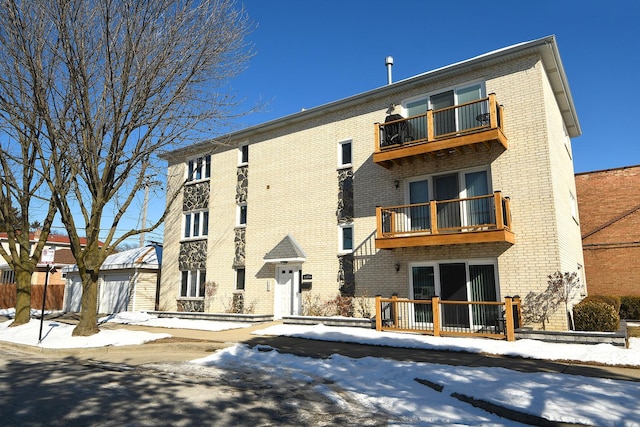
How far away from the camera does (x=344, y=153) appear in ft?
57.6

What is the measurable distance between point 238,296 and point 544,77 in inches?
568

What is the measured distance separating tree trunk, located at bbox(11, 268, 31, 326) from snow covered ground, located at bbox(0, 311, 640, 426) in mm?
5252

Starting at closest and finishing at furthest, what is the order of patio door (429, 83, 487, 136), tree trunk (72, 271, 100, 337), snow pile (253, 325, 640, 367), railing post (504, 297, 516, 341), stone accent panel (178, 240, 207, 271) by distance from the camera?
snow pile (253, 325, 640, 367) < railing post (504, 297, 516, 341) < tree trunk (72, 271, 100, 337) < patio door (429, 83, 487, 136) < stone accent panel (178, 240, 207, 271)

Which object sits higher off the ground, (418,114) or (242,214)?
(418,114)

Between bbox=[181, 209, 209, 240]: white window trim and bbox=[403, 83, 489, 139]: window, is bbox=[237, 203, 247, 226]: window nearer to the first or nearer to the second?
bbox=[181, 209, 209, 240]: white window trim

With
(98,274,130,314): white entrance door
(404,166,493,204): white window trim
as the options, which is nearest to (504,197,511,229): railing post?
(404,166,493,204): white window trim

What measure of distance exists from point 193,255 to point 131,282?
403 cm

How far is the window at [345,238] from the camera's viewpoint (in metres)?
16.5

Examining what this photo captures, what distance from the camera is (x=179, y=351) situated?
36.5 feet

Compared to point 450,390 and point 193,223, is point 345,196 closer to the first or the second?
point 193,223

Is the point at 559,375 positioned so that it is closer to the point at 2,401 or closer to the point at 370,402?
the point at 370,402

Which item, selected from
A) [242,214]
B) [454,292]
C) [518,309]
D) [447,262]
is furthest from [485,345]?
[242,214]

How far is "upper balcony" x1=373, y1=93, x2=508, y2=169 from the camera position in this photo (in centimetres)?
1302

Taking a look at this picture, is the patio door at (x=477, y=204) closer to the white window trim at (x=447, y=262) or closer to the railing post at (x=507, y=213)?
the railing post at (x=507, y=213)
